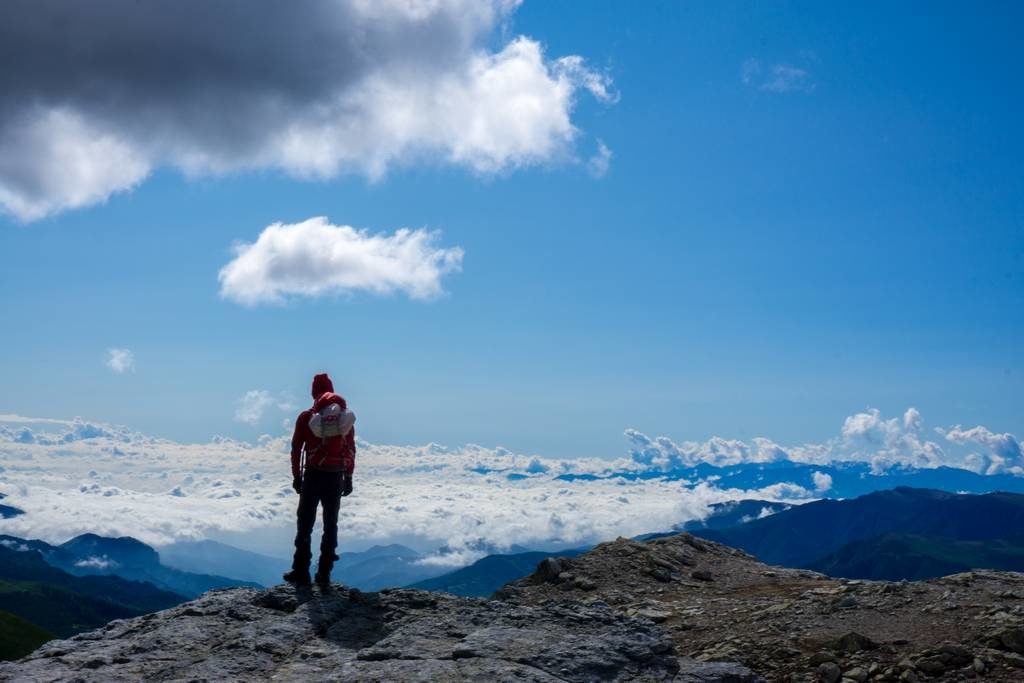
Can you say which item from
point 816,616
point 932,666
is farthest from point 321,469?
point 932,666

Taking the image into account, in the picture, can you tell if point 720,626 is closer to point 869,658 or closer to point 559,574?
point 869,658

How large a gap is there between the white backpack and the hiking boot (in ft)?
10.5

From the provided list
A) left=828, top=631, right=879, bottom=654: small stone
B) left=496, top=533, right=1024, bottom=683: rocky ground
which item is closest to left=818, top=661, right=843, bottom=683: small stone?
left=496, top=533, right=1024, bottom=683: rocky ground

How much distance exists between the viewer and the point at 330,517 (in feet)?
55.9

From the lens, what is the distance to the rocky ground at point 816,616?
13.4 meters

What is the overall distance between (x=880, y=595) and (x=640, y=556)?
885cm

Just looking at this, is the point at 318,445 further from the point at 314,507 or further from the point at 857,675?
the point at 857,675

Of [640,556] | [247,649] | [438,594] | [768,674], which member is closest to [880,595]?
[768,674]

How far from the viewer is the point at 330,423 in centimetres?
1641

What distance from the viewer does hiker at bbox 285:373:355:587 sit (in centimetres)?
1658

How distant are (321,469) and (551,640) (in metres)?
6.80

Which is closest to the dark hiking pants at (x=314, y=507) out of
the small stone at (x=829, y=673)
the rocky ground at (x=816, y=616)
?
the rocky ground at (x=816, y=616)

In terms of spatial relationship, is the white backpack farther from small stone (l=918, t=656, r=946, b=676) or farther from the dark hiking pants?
small stone (l=918, t=656, r=946, b=676)

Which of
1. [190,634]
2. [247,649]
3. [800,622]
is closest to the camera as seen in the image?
[247,649]
